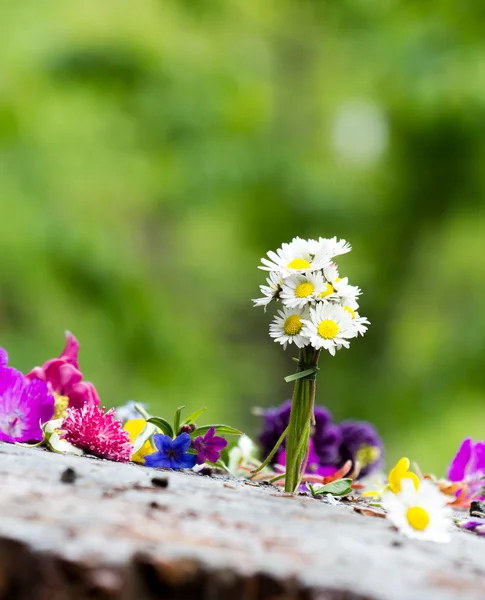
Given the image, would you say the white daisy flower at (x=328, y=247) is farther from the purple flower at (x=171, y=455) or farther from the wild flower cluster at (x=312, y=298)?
the purple flower at (x=171, y=455)

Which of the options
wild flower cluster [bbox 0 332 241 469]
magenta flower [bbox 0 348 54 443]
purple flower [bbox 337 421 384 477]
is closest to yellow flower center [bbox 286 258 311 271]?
wild flower cluster [bbox 0 332 241 469]

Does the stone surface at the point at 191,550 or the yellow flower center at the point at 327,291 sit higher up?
the yellow flower center at the point at 327,291

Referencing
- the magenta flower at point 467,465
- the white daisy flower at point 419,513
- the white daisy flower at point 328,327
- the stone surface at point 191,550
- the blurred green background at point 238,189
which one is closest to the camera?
the stone surface at point 191,550

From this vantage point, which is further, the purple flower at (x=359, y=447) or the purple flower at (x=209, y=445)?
the purple flower at (x=359, y=447)

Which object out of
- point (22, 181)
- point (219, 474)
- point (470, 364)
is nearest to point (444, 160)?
point (470, 364)

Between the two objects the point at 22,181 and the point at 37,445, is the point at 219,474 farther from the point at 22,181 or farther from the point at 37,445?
the point at 22,181

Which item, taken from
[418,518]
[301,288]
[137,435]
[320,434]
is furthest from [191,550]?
[320,434]

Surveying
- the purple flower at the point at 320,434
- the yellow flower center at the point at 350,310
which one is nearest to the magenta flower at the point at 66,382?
the purple flower at the point at 320,434
